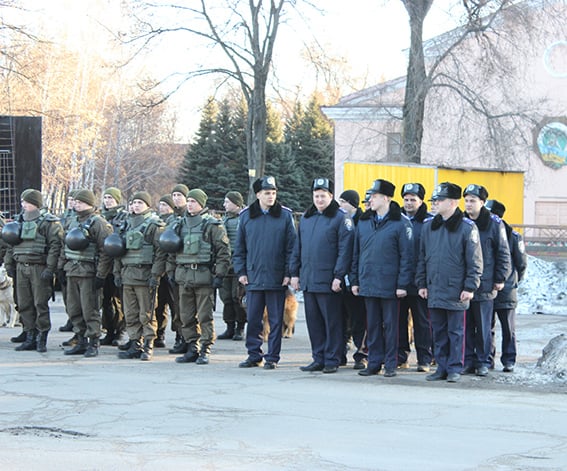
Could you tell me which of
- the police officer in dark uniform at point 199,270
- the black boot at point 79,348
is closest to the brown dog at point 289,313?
the police officer in dark uniform at point 199,270

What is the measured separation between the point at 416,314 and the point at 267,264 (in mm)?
1868

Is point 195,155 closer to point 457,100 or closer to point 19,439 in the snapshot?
point 457,100

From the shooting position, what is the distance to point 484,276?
1084 centimetres

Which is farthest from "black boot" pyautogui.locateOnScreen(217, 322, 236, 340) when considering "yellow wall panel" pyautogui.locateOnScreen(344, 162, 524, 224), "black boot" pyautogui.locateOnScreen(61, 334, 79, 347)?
"yellow wall panel" pyautogui.locateOnScreen(344, 162, 524, 224)

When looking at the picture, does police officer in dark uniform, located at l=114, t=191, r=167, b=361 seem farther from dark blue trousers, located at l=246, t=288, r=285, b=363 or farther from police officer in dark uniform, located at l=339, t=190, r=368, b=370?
police officer in dark uniform, located at l=339, t=190, r=368, b=370

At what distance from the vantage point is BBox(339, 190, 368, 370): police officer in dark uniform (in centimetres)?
1149

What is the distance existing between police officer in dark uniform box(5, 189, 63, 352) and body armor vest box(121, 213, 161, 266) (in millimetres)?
1236

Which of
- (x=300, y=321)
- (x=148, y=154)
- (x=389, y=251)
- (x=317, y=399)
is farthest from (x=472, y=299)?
(x=148, y=154)

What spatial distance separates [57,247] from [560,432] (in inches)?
286

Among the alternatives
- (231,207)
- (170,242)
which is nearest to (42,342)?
(170,242)

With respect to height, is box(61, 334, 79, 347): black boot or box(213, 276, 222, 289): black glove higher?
box(213, 276, 222, 289): black glove

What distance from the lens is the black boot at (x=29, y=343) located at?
12795mm

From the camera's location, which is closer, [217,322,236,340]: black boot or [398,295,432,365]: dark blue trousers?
[398,295,432,365]: dark blue trousers

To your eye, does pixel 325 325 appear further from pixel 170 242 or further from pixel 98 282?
pixel 98 282
